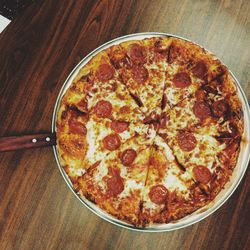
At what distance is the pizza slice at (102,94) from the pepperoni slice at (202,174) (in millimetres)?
427

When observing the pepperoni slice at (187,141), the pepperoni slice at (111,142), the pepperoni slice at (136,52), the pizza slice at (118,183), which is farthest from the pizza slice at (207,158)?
the pepperoni slice at (136,52)

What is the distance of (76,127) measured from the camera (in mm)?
2248

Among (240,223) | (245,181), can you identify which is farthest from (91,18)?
(240,223)

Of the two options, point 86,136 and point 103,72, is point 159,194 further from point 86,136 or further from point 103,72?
point 103,72

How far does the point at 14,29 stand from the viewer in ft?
7.76

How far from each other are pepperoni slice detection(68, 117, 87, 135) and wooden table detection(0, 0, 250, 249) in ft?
0.52

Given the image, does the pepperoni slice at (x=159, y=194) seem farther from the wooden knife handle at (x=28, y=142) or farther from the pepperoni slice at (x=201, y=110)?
the wooden knife handle at (x=28, y=142)

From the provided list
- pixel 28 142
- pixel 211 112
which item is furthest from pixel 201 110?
pixel 28 142

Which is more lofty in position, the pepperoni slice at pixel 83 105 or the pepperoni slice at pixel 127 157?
the pepperoni slice at pixel 83 105

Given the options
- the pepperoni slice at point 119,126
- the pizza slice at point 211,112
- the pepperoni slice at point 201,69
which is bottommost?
the pepperoni slice at point 119,126

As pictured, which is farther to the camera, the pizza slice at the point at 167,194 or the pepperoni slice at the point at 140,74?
the pepperoni slice at the point at 140,74

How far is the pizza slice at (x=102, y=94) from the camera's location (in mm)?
2277

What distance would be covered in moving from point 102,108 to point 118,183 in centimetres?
43

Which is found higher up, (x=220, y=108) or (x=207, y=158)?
(x=220, y=108)
